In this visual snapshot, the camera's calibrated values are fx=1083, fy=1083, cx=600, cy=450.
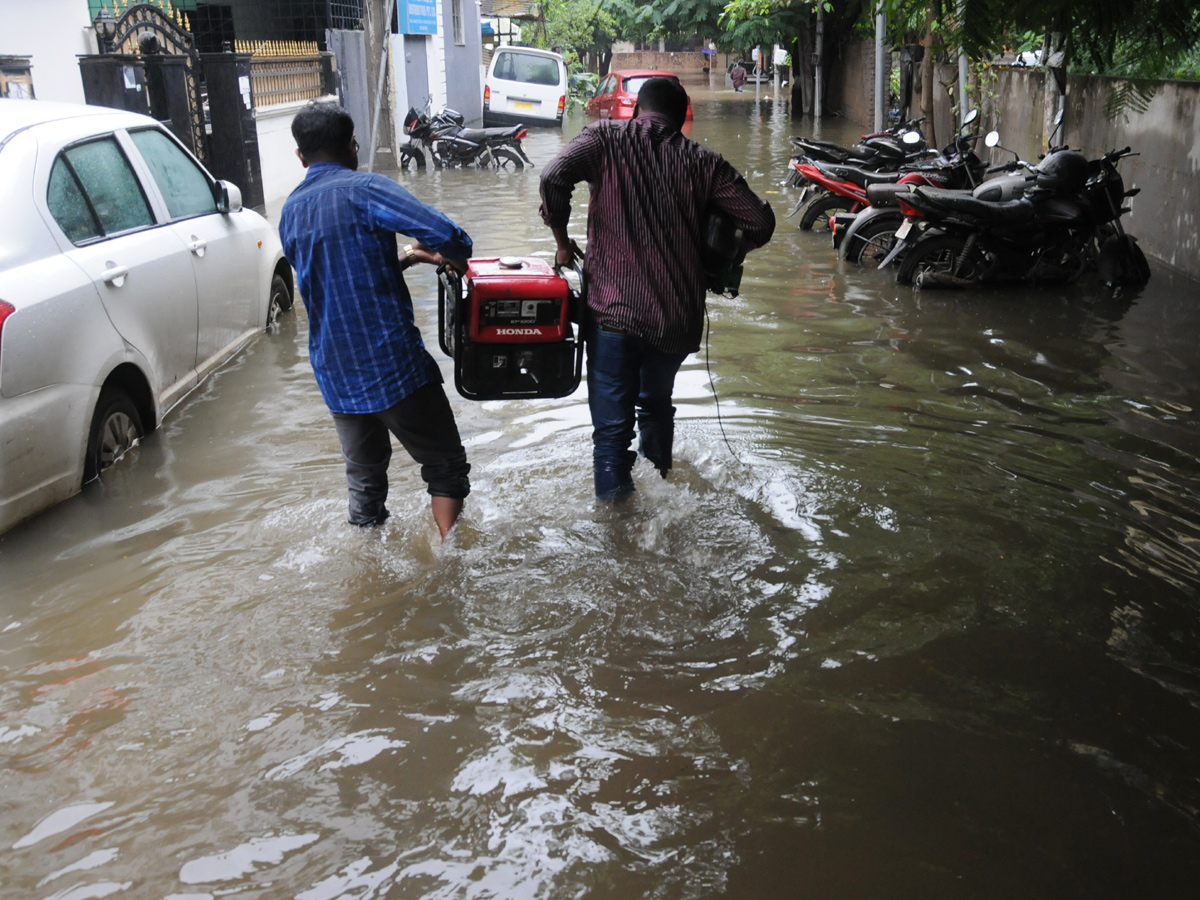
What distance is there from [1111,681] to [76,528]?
3926 mm

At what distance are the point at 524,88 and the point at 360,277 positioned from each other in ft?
71.3

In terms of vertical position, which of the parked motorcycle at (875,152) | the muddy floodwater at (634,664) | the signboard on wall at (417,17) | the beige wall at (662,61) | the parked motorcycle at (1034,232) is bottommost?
the muddy floodwater at (634,664)

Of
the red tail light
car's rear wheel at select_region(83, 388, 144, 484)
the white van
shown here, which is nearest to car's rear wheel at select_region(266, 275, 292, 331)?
car's rear wheel at select_region(83, 388, 144, 484)

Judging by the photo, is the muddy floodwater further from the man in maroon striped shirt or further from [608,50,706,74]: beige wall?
[608,50,706,74]: beige wall

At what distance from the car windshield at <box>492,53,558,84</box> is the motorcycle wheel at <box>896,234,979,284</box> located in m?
17.0

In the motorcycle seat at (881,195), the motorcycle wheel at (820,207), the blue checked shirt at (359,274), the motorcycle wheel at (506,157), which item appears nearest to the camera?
the blue checked shirt at (359,274)

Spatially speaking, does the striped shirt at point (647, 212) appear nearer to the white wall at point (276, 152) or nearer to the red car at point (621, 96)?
the white wall at point (276, 152)

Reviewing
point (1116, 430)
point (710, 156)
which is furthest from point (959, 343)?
point (710, 156)

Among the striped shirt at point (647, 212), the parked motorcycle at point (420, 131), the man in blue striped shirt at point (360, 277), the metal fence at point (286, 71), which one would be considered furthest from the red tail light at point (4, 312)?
the parked motorcycle at point (420, 131)

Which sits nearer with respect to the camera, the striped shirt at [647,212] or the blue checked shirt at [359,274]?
the blue checked shirt at [359,274]

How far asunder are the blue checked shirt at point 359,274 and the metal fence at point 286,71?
11.4m

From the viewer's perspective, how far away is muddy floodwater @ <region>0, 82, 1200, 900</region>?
8.52 feet

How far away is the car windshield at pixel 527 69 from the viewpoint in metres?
24.0

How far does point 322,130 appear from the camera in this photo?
359 cm
